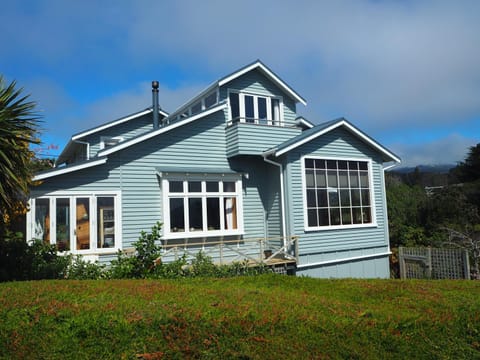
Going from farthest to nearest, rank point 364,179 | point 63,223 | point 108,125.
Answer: point 108,125 < point 364,179 < point 63,223

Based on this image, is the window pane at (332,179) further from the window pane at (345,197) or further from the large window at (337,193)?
the window pane at (345,197)

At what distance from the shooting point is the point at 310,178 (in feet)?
51.2

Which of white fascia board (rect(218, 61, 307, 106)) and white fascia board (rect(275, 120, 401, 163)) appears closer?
white fascia board (rect(275, 120, 401, 163))

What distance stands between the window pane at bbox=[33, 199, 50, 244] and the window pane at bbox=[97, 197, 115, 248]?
1.46 m

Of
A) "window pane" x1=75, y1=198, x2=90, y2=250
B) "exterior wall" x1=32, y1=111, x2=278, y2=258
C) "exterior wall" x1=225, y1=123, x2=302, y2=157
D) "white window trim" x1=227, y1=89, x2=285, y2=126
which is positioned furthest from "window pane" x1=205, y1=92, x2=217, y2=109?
"window pane" x1=75, y1=198, x2=90, y2=250

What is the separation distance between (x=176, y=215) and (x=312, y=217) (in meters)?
5.10

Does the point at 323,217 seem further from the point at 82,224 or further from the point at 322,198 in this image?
the point at 82,224

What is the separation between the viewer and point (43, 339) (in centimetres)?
441

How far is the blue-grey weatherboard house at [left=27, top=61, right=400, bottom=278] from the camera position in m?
12.8

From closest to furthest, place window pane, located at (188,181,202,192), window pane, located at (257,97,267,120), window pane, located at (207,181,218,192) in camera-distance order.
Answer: window pane, located at (188,181,202,192) < window pane, located at (207,181,218,192) < window pane, located at (257,97,267,120)

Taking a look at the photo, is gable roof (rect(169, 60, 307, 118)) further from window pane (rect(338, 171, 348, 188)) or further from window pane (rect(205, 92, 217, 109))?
window pane (rect(338, 171, 348, 188))

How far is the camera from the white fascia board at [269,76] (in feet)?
52.1

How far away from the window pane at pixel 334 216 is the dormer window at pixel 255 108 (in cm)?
408

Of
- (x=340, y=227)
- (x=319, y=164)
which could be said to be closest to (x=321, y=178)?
(x=319, y=164)
